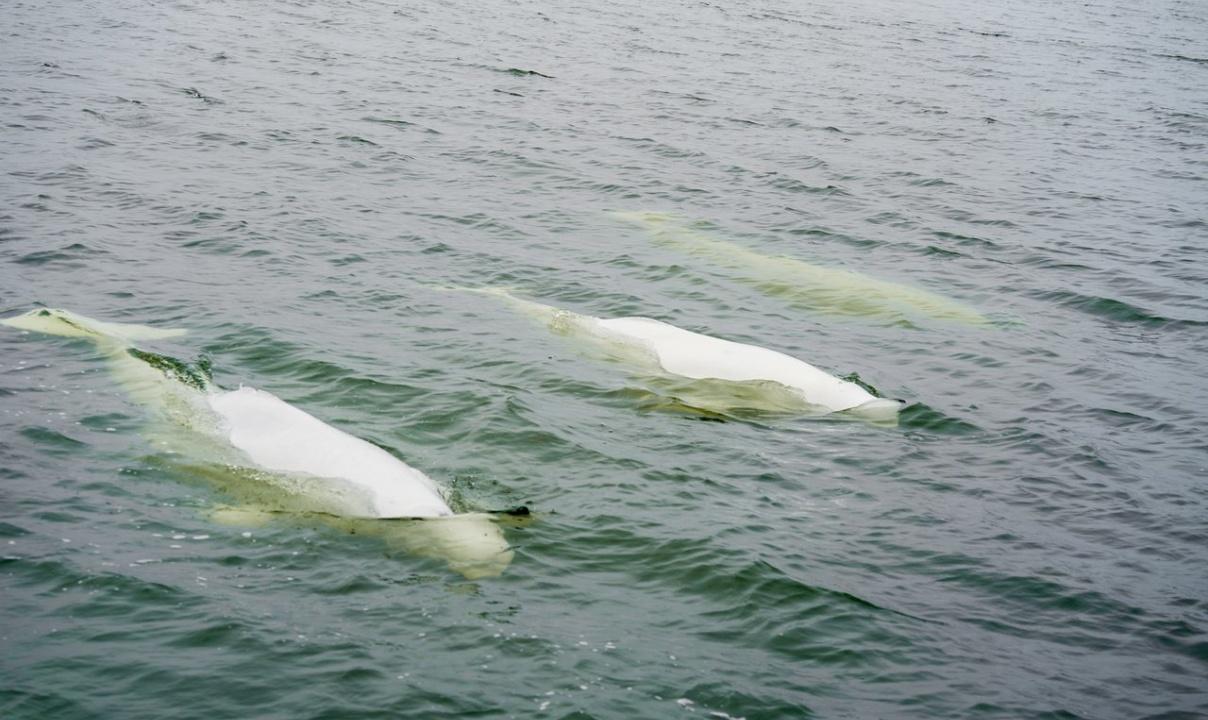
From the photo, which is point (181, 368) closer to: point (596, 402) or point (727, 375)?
point (596, 402)

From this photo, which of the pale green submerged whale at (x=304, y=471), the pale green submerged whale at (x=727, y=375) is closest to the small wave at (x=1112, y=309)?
the pale green submerged whale at (x=727, y=375)

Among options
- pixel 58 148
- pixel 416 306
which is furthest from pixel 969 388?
pixel 58 148

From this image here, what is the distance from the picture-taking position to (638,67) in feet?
117

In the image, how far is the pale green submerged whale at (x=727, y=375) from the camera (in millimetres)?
13391

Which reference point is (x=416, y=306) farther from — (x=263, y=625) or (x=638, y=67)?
(x=638, y=67)

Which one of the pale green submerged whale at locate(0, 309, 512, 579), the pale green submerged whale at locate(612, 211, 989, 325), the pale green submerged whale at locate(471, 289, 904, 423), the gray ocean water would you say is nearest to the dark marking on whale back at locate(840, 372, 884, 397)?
the pale green submerged whale at locate(471, 289, 904, 423)

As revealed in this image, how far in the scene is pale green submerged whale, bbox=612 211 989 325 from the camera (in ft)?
56.3

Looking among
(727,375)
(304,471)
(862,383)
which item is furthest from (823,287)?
(304,471)

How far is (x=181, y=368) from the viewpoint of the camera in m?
13.3

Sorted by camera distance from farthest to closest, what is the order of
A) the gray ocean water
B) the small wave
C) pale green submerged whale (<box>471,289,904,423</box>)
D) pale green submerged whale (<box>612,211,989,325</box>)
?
the small wave < pale green submerged whale (<box>612,211,989,325</box>) < pale green submerged whale (<box>471,289,904,423</box>) < the gray ocean water

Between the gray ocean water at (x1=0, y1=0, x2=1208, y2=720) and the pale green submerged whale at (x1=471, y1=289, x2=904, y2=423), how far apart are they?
34 centimetres

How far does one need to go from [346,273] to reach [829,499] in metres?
8.47

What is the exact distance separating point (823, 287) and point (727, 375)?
15.1ft

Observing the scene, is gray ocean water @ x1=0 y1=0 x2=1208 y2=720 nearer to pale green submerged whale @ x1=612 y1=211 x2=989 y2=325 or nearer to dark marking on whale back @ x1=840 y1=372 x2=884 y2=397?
pale green submerged whale @ x1=612 y1=211 x2=989 y2=325
